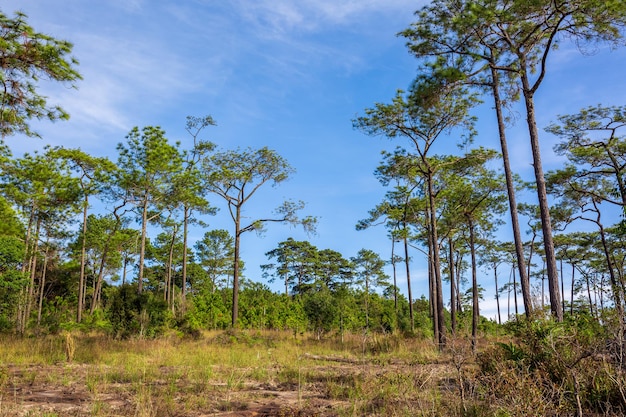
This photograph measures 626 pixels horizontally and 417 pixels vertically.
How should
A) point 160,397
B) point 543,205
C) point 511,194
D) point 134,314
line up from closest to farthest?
point 160,397 < point 543,205 < point 511,194 < point 134,314

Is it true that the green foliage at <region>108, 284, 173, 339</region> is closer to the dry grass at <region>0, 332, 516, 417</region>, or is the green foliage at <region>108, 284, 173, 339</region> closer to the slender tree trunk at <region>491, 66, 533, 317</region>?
the dry grass at <region>0, 332, 516, 417</region>

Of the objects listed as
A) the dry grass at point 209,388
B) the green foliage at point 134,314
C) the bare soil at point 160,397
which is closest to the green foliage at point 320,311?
the green foliage at point 134,314

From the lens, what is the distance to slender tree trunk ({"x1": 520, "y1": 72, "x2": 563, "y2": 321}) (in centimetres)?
1095

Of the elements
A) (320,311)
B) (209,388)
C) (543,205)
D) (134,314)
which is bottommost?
(209,388)

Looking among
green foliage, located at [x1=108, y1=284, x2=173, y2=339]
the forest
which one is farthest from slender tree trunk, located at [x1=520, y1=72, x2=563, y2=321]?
green foliage, located at [x1=108, y1=284, x2=173, y2=339]

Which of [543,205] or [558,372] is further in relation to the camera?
[543,205]

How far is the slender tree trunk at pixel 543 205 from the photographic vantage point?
35.9ft

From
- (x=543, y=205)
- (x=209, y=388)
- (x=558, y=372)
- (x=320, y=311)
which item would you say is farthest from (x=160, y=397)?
(x=320, y=311)

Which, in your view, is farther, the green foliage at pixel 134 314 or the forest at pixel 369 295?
the green foliage at pixel 134 314

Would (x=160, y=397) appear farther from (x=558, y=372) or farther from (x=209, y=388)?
(x=558, y=372)

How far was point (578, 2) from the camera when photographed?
447 inches

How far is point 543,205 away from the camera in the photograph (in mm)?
11562

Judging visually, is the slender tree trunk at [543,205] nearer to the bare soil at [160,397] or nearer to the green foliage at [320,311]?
the bare soil at [160,397]

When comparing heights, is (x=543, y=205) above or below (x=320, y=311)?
above
